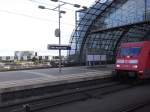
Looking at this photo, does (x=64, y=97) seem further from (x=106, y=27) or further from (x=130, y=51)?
(x=106, y=27)

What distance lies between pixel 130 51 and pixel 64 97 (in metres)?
7.46

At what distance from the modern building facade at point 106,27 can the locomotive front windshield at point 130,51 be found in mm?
12983

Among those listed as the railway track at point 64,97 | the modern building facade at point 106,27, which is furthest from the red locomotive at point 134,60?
the modern building facade at point 106,27

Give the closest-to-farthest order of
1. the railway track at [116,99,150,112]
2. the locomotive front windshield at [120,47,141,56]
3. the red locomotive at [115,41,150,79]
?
the railway track at [116,99,150,112] < the red locomotive at [115,41,150,79] < the locomotive front windshield at [120,47,141,56]

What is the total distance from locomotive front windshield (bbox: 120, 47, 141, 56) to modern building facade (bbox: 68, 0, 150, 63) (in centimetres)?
1298

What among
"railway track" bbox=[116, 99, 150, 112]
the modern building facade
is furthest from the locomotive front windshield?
the modern building facade

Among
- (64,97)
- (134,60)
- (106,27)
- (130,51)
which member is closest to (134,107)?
(64,97)

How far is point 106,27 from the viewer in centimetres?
4041

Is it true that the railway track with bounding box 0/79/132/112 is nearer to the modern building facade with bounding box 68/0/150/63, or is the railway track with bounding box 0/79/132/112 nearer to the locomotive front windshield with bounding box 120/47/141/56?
the locomotive front windshield with bounding box 120/47/141/56

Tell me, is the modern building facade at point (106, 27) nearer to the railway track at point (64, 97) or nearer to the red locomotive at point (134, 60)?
the red locomotive at point (134, 60)

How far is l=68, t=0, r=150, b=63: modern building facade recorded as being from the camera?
120 ft

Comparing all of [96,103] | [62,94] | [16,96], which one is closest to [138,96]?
[96,103]

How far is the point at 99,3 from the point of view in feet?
128

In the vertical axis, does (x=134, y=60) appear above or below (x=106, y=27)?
below
